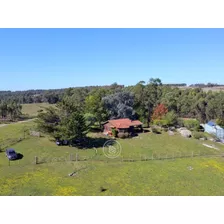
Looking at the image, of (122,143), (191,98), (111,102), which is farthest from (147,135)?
(191,98)

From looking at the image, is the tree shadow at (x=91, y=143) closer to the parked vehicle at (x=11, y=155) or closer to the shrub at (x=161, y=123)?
the parked vehicle at (x=11, y=155)

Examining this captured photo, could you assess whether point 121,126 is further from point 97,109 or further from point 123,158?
point 123,158

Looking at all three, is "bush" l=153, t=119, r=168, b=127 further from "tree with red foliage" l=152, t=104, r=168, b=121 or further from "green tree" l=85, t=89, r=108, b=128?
"green tree" l=85, t=89, r=108, b=128

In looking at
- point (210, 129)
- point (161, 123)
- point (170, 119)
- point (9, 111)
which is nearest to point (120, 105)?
point (161, 123)

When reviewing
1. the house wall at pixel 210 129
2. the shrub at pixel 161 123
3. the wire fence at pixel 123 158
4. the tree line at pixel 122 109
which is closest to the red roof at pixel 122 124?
the tree line at pixel 122 109

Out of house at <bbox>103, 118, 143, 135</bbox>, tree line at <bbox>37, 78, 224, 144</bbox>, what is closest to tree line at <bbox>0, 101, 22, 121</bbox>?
tree line at <bbox>37, 78, 224, 144</bbox>

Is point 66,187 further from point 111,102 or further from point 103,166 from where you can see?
point 111,102
